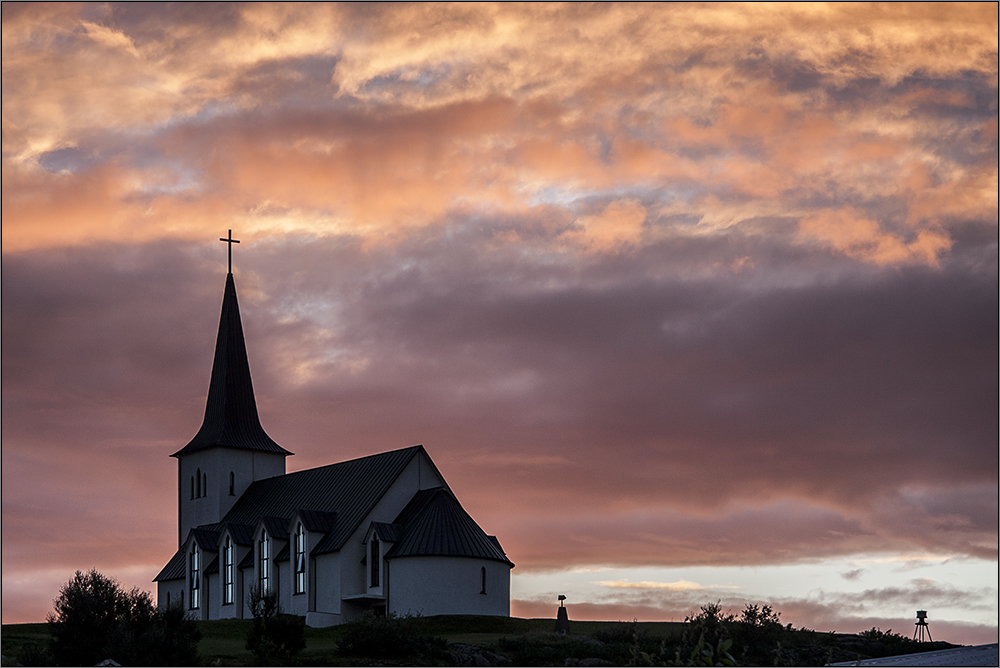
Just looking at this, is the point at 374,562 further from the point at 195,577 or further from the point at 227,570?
the point at 195,577

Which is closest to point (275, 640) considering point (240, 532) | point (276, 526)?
point (276, 526)

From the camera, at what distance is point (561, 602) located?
153ft

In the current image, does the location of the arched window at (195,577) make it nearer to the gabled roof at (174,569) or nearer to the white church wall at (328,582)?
the gabled roof at (174,569)

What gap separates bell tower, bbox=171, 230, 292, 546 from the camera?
65375mm

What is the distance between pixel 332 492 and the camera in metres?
57.6

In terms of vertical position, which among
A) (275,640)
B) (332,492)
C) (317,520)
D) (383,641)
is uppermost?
(332,492)

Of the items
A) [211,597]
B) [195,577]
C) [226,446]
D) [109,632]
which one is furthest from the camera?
[226,446]

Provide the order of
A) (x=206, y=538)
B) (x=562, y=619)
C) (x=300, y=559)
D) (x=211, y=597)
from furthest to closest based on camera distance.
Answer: (x=206, y=538) → (x=211, y=597) → (x=300, y=559) → (x=562, y=619)

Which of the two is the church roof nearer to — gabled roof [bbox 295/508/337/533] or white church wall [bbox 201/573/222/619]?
white church wall [bbox 201/573/222/619]

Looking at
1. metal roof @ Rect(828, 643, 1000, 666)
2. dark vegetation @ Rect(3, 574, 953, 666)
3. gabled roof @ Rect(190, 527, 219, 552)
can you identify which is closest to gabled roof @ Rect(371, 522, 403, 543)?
dark vegetation @ Rect(3, 574, 953, 666)

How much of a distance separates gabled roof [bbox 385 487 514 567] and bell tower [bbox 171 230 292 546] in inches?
601

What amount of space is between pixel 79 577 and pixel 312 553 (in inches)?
665

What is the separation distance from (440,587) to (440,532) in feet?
8.09

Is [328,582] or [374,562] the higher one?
[374,562]
